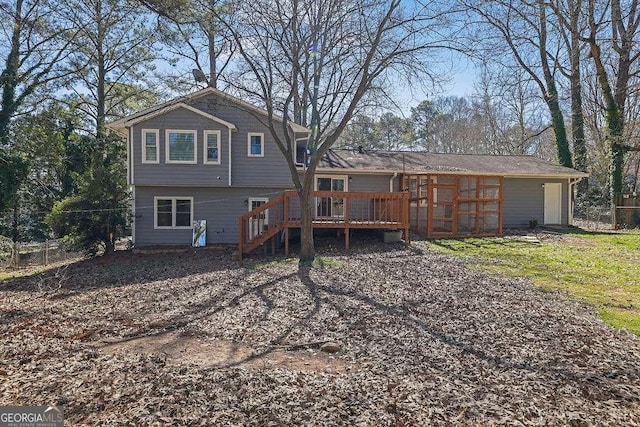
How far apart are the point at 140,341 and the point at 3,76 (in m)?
15.2

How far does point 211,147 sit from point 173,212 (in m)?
2.82

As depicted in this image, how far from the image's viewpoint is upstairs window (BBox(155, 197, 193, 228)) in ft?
49.0

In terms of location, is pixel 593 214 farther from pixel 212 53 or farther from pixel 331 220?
A: pixel 212 53

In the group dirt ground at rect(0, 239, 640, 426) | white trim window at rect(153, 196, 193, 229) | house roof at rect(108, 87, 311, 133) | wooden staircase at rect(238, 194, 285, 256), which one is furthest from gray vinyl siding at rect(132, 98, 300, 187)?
dirt ground at rect(0, 239, 640, 426)

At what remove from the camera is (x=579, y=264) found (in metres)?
9.26

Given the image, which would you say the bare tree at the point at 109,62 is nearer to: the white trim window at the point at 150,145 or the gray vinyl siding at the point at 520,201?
the white trim window at the point at 150,145

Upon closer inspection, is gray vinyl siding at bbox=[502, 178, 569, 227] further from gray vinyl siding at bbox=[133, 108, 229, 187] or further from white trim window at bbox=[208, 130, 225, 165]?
white trim window at bbox=[208, 130, 225, 165]

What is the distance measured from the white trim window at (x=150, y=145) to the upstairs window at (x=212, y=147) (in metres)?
1.58

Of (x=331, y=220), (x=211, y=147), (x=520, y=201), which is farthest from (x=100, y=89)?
(x=520, y=201)

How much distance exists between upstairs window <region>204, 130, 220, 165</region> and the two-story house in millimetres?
33

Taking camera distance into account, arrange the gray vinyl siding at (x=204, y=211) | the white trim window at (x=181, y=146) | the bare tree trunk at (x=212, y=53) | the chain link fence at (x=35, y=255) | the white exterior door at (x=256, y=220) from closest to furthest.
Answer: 1. the bare tree trunk at (x=212, y=53)
2. the white exterior door at (x=256, y=220)
3. the white trim window at (x=181, y=146)
4. the gray vinyl siding at (x=204, y=211)
5. the chain link fence at (x=35, y=255)

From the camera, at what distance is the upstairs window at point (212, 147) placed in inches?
558

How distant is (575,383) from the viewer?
11.7ft

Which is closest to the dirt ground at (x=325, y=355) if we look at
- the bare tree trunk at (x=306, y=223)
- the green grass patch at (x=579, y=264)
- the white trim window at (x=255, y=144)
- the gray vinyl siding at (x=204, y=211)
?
the green grass patch at (x=579, y=264)
